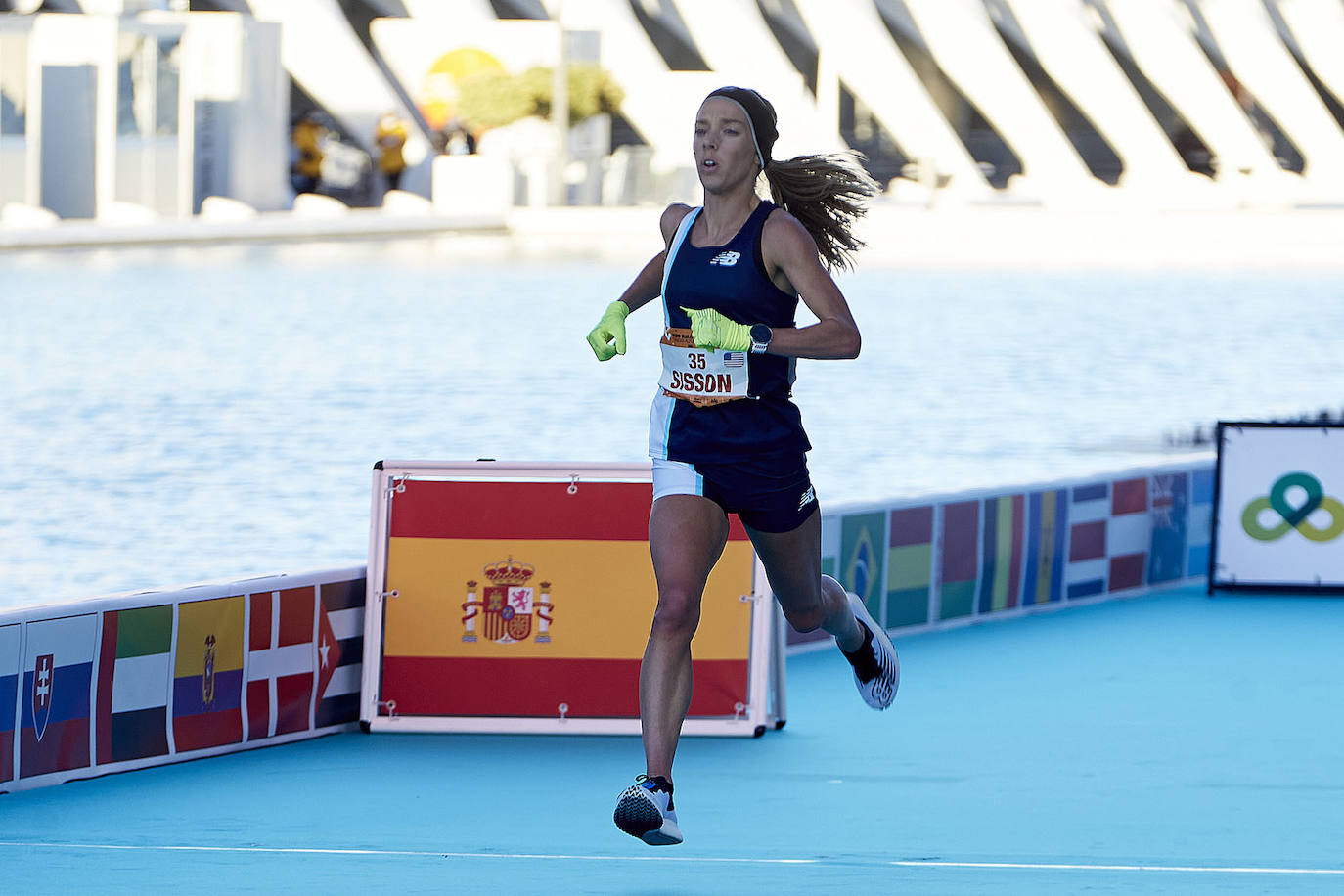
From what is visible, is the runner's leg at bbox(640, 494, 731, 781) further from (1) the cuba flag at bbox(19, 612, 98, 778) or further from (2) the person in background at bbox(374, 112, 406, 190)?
(2) the person in background at bbox(374, 112, 406, 190)

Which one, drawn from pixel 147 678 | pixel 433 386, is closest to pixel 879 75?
pixel 433 386

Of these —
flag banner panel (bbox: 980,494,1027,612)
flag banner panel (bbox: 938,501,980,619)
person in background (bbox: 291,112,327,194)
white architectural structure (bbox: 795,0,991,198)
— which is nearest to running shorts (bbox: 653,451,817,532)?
flag banner panel (bbox: 938,501,980,619)

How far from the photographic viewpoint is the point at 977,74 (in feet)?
163

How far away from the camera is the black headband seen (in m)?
4.50

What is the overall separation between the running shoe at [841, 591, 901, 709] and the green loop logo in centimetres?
338

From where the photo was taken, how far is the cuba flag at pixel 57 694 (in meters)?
5.14

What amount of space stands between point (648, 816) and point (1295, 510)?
493cm

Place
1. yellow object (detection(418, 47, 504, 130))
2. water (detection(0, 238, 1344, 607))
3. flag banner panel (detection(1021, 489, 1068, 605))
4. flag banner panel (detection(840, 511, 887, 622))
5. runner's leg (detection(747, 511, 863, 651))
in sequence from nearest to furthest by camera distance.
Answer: runner's leg (detection(747, 511, 863, 651))
flag banner panel (detection(840, 511, 887, 622))
flag banner panel (detection(1021, 489, 1068, 605))
water (detection(0, 238, 1344, 607))
yellow object (detection(418, 47, 504, 130))

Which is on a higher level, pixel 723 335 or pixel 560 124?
pixel 560 124

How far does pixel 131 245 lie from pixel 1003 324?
12.3 meters

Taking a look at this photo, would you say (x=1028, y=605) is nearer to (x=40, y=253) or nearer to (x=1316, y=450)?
(x=1316, y=450)

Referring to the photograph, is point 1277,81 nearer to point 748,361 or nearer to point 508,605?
point 508,605

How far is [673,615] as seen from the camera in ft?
14.5

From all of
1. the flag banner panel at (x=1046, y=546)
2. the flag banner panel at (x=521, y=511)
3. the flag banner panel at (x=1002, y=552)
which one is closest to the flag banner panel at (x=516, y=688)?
the flag banner panel at (x=521, y=511)
